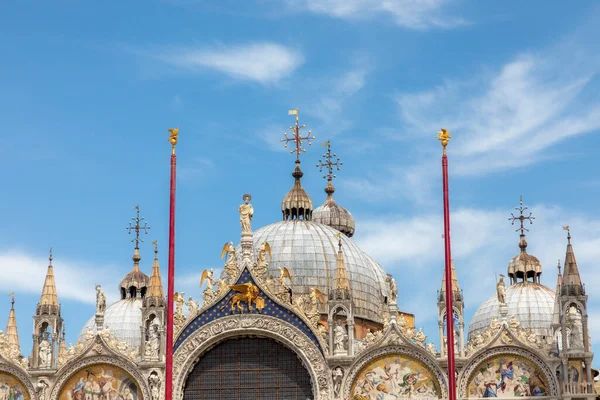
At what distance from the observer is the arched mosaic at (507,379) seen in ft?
165

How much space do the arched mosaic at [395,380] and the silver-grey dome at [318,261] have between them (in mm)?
9603

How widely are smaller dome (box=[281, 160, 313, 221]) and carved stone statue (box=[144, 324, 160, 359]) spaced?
14.9 m

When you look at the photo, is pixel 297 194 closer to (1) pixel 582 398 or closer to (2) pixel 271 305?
(2) pixel 271 305

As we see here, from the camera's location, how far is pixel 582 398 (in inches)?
1941

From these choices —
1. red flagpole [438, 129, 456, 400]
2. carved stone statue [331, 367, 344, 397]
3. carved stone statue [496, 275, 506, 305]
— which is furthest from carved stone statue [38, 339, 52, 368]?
carved stone statue [496, 275, 506, 305]

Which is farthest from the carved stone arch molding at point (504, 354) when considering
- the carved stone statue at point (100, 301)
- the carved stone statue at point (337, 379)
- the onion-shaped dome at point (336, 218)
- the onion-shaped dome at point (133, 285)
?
the onion-shaped dome at point (133, 285)

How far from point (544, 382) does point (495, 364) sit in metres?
1.92

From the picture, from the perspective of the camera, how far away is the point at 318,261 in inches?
2429

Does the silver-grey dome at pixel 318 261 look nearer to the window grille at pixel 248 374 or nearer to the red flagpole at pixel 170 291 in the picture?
the window grille at pixel 248 374

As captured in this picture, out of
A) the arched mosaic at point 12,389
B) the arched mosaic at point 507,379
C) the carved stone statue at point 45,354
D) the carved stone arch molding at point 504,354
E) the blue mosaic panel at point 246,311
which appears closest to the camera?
the carved stone arch molding at point 504,354

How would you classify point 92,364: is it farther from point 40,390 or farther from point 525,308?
point 525,308

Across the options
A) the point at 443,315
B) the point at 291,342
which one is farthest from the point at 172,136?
the point at 443,315

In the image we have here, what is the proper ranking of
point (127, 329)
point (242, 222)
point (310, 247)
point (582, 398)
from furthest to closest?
1. point (127, 329)
2. point (310, 247)
3. point (242, 222)
4. point (582, 398)

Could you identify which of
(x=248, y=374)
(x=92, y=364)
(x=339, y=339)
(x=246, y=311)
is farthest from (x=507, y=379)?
(x=92, y=364)
